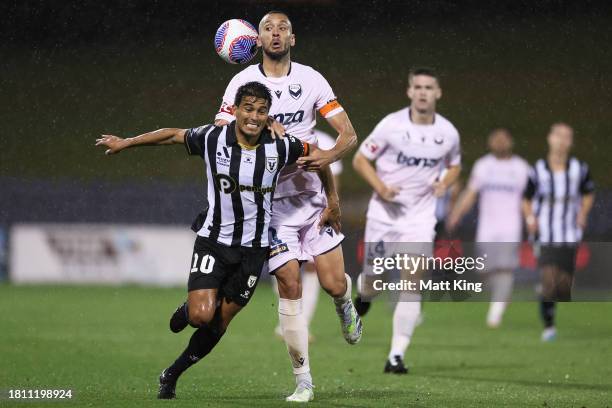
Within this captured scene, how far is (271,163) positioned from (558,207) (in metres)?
6.33

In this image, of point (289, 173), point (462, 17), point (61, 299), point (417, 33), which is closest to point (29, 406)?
point (289, 173)

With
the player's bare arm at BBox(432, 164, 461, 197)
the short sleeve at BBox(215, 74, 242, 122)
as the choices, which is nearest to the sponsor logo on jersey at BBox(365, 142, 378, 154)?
the player's bare arm at BBox(432, 164, 461, 197)

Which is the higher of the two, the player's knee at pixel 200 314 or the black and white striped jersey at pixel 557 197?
the black and white striped jersey at pixel 557 197

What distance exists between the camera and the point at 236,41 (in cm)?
692

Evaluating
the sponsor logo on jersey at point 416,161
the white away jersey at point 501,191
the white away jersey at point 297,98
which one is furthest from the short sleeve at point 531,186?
the white away jersey at point 297,98

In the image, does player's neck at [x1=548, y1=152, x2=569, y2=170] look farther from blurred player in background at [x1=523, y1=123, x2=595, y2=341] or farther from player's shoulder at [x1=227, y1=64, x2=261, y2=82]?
player's shoulder at [x1=227, y1=64, x2=261, y2=82]

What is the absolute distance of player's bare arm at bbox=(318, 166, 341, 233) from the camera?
679 centimetres

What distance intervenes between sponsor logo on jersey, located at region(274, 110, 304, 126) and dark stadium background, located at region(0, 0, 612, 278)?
12.1ft

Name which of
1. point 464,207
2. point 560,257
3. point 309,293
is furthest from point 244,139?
point 464,207

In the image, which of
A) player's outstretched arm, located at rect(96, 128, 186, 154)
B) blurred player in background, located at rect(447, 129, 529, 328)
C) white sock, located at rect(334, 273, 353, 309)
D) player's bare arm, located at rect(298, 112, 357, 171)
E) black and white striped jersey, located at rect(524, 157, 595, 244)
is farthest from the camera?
blurred player in background, located at rect(447, 129, 529, 328)

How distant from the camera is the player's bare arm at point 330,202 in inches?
267

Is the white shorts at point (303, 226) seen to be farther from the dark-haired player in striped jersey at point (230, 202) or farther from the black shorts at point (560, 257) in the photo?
the black shorts at point (560, 257)

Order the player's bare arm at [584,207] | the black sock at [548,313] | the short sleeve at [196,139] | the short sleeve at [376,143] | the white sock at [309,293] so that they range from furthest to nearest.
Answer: the player's bare arm at [584,207]
the black sock at [548,313]
the white sock at [309,293]
the short sleeve at [376,143]
the short sleeve at [196,139]

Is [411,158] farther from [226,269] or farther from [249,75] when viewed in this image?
[226,269]
